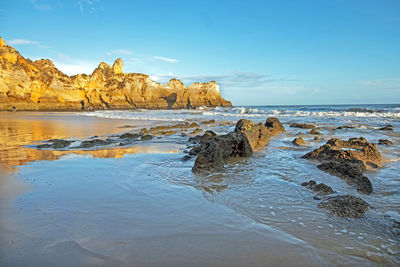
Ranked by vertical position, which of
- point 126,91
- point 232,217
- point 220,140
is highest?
point 126,91

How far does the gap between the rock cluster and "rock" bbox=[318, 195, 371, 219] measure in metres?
1.88

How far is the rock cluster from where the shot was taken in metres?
4.05

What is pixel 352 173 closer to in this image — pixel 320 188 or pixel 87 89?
pixel 320 188

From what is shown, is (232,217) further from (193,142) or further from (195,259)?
(193,142)

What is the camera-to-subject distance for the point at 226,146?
186 inches

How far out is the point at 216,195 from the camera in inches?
115

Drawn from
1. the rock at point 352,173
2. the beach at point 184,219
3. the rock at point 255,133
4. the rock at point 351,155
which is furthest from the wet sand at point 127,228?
the rock at point 255,133

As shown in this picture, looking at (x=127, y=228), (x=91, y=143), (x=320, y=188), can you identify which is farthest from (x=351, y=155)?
(x=91, y=143)

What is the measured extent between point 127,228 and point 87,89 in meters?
55.9

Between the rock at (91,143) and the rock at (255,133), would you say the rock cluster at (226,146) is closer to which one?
the rock at (255,133)

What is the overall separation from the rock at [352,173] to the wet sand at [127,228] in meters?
1.86

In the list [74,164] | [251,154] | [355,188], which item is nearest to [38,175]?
[74,164]

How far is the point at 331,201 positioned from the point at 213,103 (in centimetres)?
6572

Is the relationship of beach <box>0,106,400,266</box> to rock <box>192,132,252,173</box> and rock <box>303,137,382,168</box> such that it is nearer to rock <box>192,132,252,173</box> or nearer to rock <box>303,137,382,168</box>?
rock <box>192,132,252,173</box>
